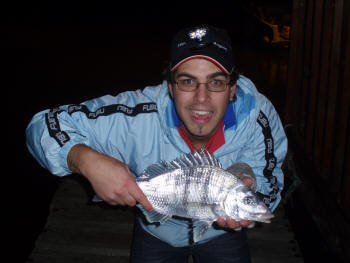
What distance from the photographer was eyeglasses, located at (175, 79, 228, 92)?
233cm

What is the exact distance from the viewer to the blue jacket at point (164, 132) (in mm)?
2484

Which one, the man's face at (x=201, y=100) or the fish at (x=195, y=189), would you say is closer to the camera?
the fish at (x=195, y=189)

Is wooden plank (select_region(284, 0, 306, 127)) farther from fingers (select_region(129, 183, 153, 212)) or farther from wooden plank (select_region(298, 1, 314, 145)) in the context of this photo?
fingers (select_region(129, 183, 153, 212))

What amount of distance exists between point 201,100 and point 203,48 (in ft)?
1.15

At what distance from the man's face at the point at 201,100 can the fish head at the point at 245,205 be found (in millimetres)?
498

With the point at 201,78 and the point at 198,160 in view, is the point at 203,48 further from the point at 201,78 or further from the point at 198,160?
the point at 198,160

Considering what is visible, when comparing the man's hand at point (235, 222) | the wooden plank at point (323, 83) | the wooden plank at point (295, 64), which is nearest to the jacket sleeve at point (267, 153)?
the man's hand at point (235, 222)

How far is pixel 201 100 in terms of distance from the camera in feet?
7.51

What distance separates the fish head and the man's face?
19.6 inches

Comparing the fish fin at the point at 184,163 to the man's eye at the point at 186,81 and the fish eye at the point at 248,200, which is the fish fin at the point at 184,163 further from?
the man's eye at the point at 186,81

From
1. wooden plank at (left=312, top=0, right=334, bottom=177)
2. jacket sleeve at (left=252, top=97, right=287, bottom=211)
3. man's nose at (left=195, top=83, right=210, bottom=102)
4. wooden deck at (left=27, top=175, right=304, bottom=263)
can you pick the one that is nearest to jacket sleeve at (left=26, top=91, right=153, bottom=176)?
man's nose at (left=195, top=83, right=210, bottom=102)

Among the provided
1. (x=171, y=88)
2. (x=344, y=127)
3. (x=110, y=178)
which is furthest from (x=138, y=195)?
(x=344, y=127)

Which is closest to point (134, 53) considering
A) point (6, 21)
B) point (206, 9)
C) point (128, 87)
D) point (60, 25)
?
point (128, 87)

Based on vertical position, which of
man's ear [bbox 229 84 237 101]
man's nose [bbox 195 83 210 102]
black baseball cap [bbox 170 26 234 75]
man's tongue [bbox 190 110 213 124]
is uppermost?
black baseball cap [bbox 170 26 234 75]
